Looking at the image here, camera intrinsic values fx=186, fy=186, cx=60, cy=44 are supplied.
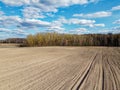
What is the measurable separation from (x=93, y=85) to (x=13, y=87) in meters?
3.45

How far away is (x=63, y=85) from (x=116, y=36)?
81.9 metres

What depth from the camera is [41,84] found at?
8.34m

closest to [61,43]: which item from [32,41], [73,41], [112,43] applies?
[73,41]

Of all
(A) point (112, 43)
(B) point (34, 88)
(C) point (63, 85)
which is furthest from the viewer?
(A) point (112, 43)

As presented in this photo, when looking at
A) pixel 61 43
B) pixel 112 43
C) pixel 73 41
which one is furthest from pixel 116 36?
pixel 61 43

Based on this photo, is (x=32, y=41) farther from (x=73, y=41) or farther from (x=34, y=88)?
(x=34, y=88)

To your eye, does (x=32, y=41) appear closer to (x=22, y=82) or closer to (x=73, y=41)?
(x=73, y=41)

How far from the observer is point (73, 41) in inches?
3423

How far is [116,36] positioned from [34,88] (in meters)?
82.8

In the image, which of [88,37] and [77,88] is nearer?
[77,88]

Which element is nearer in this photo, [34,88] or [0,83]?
[34,88]

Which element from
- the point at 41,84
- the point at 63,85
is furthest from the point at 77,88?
the point at 41,84

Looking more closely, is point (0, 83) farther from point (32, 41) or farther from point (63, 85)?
point (32, 41)

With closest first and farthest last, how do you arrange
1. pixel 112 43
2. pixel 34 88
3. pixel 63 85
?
pixel 34 88
pixel 63 85
pixel 112 43
